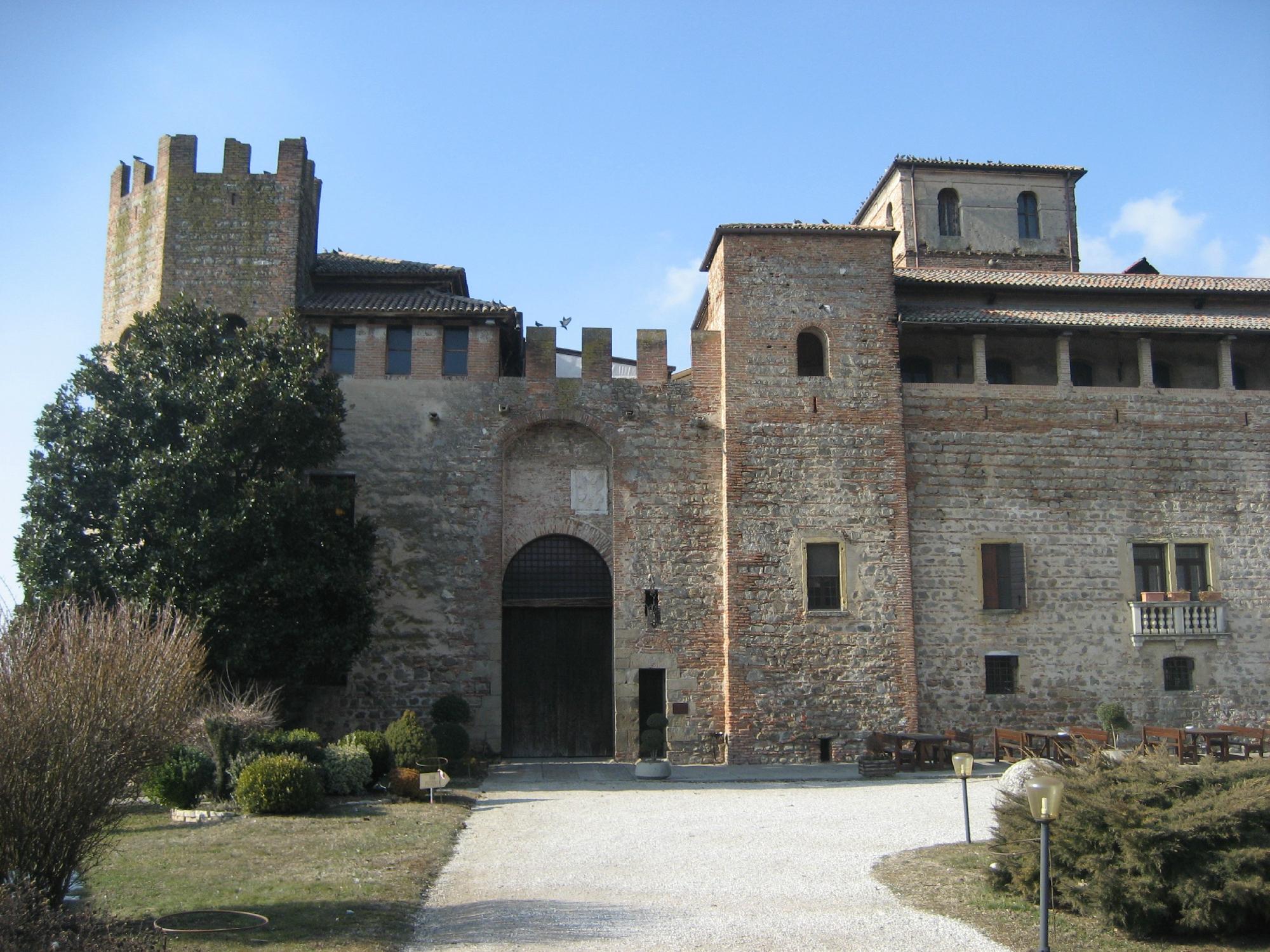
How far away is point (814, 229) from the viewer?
23547 mm

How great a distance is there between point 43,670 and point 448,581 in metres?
14.0

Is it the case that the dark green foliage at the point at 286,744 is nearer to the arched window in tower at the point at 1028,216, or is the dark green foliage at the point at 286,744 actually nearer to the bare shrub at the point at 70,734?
the bare shrub at the point at 70,734

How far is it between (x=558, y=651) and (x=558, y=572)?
1.66 meters

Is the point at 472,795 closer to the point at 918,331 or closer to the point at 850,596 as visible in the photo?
the point at 850,596

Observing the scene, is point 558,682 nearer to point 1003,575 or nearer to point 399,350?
point 399,350

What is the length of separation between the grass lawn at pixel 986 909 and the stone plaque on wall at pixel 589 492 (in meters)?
12.0

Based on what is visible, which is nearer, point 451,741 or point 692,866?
point 692,866

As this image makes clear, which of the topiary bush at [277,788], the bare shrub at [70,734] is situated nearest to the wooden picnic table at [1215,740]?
the topiary bush at [277,788]

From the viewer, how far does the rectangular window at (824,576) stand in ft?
74.5

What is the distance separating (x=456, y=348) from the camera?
23.8 metres

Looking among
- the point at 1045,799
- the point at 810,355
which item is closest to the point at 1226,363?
the point at 810,355

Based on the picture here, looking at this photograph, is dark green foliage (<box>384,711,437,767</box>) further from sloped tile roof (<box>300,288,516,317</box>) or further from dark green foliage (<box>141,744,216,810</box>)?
sloped tile roof (<box>300,288,516,317</box>)

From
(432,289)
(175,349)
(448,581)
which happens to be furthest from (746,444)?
(175,349)

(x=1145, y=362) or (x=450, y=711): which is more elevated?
(x=1145, y=362)
